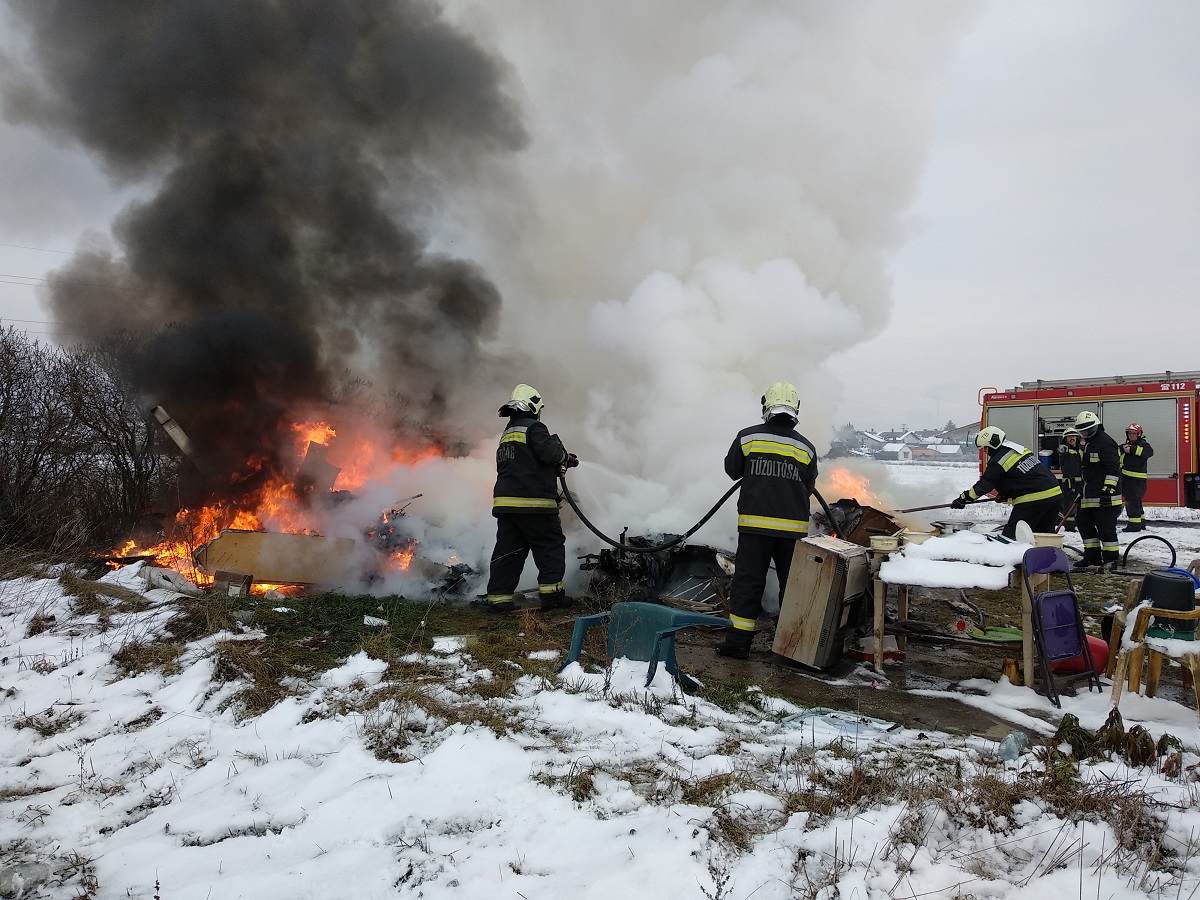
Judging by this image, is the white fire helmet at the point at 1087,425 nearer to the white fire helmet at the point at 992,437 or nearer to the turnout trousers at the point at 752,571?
the white fire helmet at the point at 992,437

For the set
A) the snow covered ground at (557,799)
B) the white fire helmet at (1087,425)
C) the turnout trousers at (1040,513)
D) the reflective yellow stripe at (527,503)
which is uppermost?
the white fire helmet at (1087,425)

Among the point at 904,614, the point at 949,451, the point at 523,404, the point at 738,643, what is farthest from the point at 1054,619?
the point at 949,451

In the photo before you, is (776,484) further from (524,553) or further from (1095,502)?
(1095,502)

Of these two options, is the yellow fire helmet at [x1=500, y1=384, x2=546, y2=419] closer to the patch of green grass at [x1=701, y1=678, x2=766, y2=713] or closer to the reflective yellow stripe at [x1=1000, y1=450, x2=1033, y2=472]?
the patch of green grass at [x1=701, y1=678, x2=766, y2=713]

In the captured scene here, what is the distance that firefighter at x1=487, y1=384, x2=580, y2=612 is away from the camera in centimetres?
571

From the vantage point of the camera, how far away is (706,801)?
221 centimetres

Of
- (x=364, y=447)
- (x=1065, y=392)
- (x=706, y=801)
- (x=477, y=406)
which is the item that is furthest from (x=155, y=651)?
(x=1065, y=392)

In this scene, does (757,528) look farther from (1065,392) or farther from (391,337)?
(1065,392)

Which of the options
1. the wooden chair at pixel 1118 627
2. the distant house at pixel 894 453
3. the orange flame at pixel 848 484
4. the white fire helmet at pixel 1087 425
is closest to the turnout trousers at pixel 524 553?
the wooden chair at pixel 1118 627

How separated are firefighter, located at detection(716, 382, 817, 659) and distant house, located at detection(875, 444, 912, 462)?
131 feet

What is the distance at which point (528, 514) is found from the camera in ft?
18.8

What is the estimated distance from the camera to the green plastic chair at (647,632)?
3.44m

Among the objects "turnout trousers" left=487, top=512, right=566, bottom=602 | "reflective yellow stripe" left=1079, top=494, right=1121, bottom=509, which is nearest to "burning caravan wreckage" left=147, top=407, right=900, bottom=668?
"turnout trousers" left=487, top=512, right=566, bottom=602

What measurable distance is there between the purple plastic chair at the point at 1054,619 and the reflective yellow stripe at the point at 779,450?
1567mm
